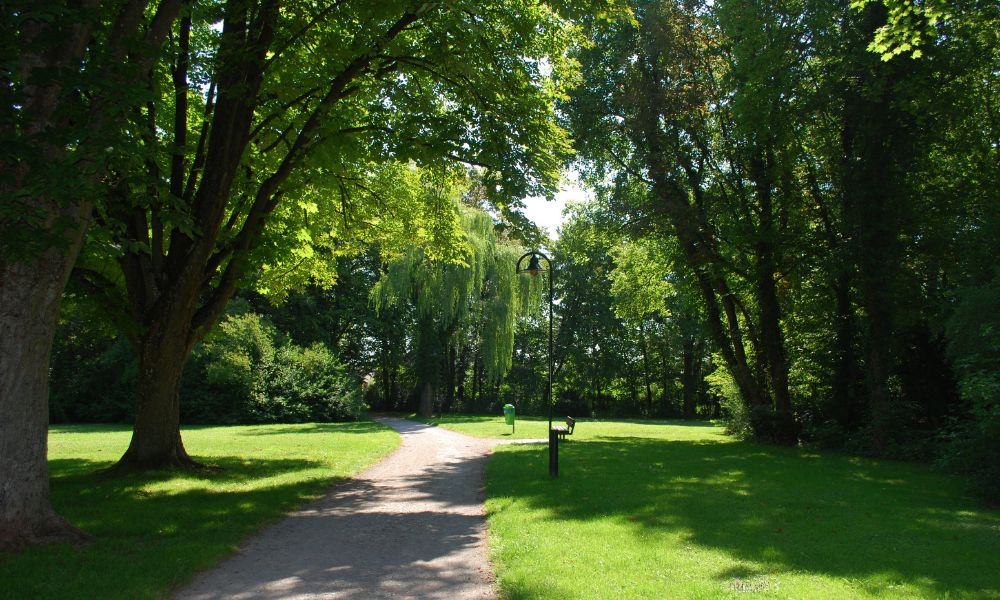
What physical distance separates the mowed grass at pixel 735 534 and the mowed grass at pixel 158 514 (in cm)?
302

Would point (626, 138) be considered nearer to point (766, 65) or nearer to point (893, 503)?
point (766, 65)

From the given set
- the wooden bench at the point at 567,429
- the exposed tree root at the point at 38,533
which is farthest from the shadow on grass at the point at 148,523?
the wooden bench at the point at 567,429

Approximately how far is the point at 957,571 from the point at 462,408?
1752 inches

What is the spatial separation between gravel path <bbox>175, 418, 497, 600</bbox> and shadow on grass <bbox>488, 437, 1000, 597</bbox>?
91 centimetres

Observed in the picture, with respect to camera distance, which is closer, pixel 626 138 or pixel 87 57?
pixel 87 57

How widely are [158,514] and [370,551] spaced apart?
10.6ft

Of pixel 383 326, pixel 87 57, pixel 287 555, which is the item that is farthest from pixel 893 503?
pixel 383 326

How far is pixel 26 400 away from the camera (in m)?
6.22

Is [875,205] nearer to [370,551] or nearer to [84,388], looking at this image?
[370,551]

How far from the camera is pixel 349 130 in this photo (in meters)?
11.2

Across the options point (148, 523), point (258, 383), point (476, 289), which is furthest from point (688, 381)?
point (148, 523)

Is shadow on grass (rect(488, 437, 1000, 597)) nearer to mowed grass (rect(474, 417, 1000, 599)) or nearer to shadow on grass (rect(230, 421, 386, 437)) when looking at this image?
mowed grass (rect(474, 417, 1000, 599))

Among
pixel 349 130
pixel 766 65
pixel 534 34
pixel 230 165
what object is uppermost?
pixel 766 65

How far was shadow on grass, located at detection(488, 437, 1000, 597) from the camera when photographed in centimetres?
601
